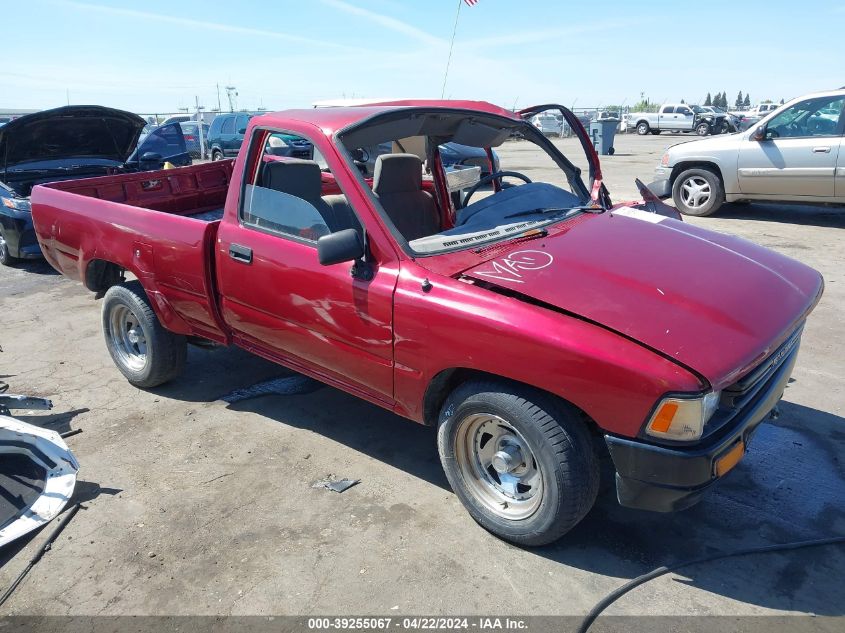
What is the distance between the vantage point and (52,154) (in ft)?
25.0

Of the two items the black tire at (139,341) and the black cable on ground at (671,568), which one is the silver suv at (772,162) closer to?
the black cable on ground at (671,568)

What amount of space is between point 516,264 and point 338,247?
817mm

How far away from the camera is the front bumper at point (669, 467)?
7.80 ft

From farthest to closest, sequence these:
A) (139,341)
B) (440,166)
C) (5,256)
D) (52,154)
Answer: (5,256)
(52,154)
(139,341)
(440,166)

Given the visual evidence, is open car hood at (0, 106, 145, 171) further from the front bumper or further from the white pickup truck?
the white pickup truck

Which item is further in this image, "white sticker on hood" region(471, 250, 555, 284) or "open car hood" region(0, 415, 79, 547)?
"open car hood" region(0, 415, 79, 547)

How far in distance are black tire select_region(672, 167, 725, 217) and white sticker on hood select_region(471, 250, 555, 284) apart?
8.00 metres

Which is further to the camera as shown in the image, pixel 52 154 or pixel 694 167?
pixel 694 167

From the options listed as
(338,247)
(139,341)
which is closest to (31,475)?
(139,341)

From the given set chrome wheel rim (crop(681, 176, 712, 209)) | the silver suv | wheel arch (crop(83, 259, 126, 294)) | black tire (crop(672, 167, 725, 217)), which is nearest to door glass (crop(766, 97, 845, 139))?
the silver suv

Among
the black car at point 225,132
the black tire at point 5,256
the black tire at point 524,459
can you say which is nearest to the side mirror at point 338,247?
the black tire at point 524,459

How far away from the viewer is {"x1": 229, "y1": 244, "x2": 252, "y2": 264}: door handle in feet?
11.6

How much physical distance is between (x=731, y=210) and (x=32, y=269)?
1047cm

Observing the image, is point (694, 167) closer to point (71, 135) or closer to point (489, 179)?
point (489, 179)
